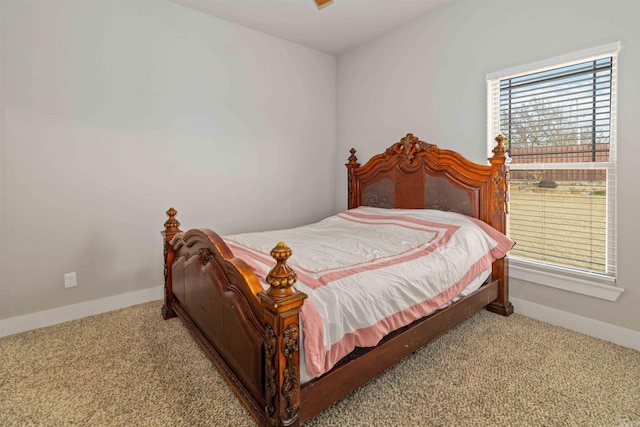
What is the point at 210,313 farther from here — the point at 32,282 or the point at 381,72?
the point at 381,72

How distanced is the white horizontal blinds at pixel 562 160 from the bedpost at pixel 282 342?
2312 millimetres

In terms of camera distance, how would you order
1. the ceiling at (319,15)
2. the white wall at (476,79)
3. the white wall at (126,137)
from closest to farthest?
the white wall at (476,79)
the white wall at (126,137)
the ceiling at (319,15)

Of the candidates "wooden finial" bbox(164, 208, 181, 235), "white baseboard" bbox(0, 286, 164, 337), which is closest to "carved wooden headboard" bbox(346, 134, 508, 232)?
"wooden finial" bbox(164, 208, 181, 235)

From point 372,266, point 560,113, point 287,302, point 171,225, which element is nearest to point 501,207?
point 560,113

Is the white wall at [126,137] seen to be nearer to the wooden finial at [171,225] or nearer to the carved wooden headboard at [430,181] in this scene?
the wooden finial at [171,225]

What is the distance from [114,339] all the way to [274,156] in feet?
7.53

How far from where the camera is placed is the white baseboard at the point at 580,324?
227cm

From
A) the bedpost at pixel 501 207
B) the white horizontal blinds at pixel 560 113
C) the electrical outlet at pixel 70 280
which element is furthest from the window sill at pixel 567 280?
the electrical outlet at pixel 70 280

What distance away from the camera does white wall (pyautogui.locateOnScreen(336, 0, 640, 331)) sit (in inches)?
88.0

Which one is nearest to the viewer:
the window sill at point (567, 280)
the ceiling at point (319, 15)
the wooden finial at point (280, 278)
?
the wooden finial at point (280, 278)

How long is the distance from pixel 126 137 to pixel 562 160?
351 cm

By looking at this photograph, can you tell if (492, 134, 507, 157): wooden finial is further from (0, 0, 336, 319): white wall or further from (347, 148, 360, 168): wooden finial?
(0, 0, 336, 319): white wall

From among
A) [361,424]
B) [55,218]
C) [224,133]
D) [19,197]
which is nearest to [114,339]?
[55,218]

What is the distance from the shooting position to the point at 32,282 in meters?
2.64
